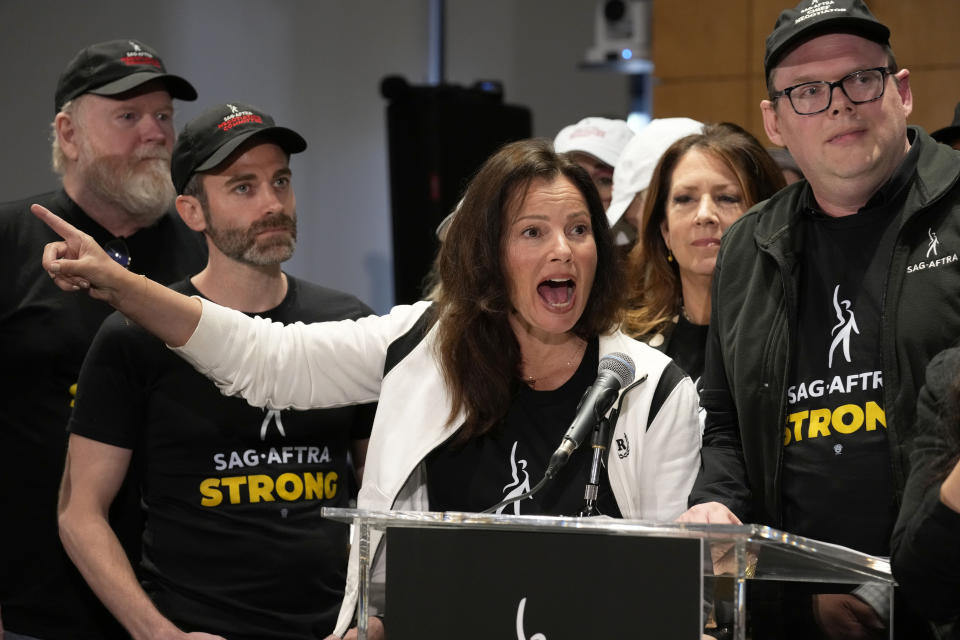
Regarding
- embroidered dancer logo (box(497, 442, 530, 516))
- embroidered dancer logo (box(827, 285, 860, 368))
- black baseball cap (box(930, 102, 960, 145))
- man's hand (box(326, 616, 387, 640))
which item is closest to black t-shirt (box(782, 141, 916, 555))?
embroidered dancer logo (box(827, 285, 860, 368))

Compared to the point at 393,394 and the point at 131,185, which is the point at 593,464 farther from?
the point at 131,185

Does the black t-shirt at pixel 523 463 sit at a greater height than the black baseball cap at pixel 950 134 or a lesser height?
lesser

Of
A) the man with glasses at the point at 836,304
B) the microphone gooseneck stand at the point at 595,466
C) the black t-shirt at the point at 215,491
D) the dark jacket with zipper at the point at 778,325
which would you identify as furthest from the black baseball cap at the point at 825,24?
the black t-shirt at the point at 215,491

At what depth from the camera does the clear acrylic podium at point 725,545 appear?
4.96ft

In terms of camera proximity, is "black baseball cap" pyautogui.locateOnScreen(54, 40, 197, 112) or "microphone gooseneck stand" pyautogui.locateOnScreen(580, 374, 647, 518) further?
"black baseball cap" pyautogui.locateOnScreen(54, 40, 197, 112)

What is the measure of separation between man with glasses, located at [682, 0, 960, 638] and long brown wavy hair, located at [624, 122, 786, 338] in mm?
590

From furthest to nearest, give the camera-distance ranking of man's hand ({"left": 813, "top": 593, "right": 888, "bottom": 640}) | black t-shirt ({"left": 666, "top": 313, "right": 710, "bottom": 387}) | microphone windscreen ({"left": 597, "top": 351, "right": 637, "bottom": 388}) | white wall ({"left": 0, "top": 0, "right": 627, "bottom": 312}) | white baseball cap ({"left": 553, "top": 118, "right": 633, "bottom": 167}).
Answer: white wall ({"left": 0, "top": 0, "right": 627, "bottom": 312})
white baseball cap ({"left": 553, "top": 118, "right": 633, "bottom": 167})
black t-shirt ({"left": 666, "top": 313, "right": 710, "bottom": 387})
microphone windscreen ({"left": 597, "top": 351, "right": 637, "bottom": 388})
man's hand ({"left": 813, "top": 593, "right": 888, "bottom": 640})

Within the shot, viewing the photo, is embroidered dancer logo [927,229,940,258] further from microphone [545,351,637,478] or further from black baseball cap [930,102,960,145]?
black baseball cap [930,102,960,145]

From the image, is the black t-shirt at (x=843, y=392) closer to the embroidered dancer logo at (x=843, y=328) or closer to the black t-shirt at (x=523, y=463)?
the embroidered dancer logo at (x=843, y=328)

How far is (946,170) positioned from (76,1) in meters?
5.47

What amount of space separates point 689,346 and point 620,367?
0.74 m

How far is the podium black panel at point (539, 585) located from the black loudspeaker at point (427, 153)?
4.78 metres

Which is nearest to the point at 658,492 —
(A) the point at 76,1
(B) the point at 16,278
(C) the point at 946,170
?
(C) the point at 946,170

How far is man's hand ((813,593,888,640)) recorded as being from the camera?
1.66 m
